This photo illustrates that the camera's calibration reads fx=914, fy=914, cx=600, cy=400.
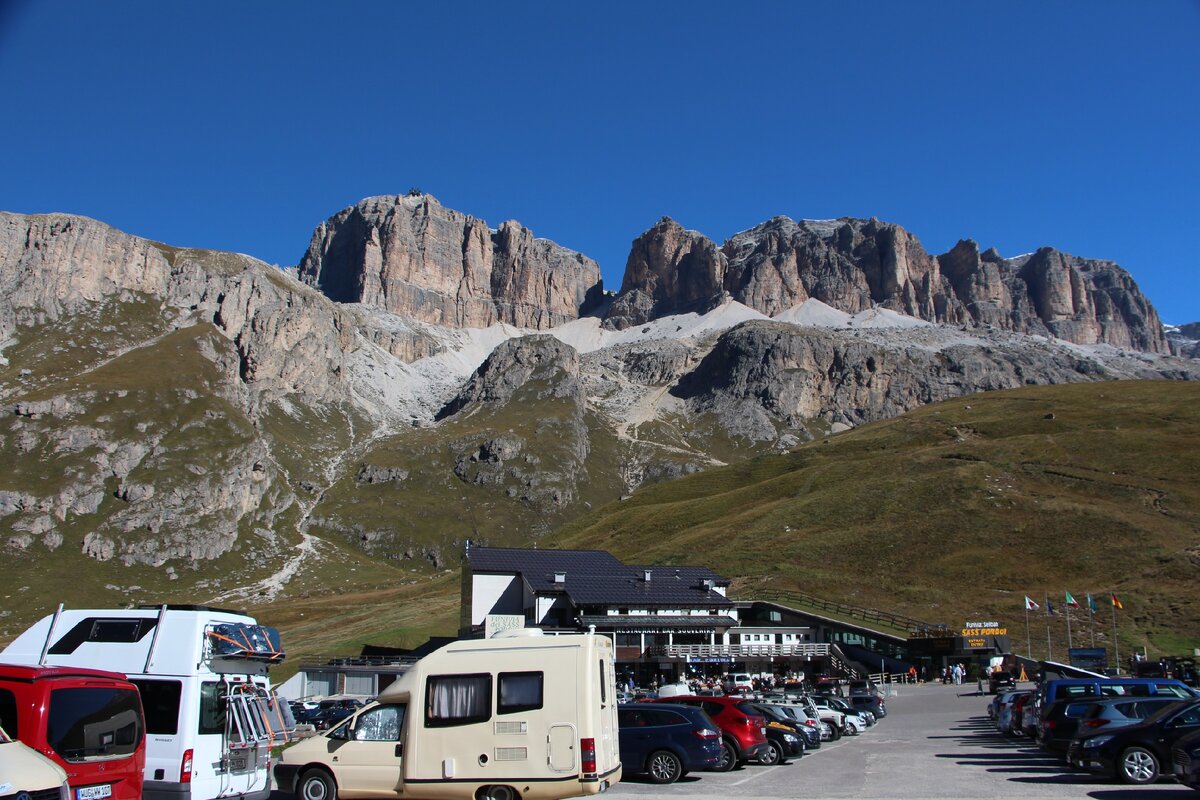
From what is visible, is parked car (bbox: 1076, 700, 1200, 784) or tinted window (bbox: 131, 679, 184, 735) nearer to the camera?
tinted window (bbox: 131, 679, 184, 735)

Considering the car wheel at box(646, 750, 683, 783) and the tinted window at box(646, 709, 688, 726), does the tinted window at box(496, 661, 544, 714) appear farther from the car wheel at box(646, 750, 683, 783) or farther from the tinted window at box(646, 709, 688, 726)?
the tinted window at box(646, 709, 688, 726)

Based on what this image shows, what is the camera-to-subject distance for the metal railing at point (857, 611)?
81125 millimetres

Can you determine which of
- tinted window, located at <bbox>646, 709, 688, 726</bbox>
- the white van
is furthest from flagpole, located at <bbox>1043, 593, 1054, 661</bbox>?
the white van

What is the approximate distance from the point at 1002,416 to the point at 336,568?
13052 cm

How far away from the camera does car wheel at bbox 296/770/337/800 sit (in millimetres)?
19141

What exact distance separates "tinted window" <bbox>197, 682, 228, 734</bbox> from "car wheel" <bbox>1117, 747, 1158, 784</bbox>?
65.8 feet

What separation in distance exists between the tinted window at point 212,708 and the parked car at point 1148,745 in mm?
20020

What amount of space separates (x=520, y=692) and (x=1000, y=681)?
53836mm

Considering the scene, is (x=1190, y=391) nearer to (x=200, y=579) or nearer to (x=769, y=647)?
(x=769, y=647)

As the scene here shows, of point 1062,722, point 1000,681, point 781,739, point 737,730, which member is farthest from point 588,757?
point 1000,681

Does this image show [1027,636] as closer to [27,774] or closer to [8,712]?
[8,712]

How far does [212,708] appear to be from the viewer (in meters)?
18.5

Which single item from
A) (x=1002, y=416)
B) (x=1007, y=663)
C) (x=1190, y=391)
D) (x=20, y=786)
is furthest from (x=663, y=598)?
(x=1190, y=391)

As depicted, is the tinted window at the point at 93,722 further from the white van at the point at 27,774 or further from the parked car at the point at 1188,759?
the parked car at the point at 1188,759
